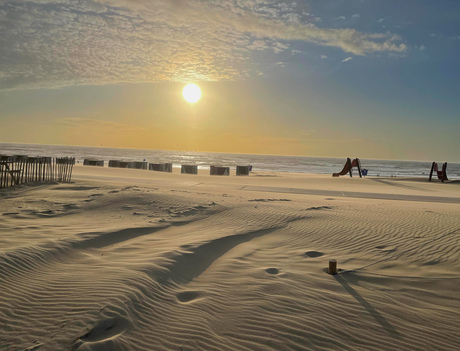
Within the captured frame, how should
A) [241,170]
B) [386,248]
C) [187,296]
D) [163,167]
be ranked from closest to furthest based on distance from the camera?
[187,296] → [386,248] → [241,170] → [163,167]

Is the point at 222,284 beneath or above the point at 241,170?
beneath

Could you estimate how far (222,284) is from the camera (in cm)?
510

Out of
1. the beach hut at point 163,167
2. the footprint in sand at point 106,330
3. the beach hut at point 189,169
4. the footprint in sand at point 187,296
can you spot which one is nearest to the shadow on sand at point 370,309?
the footprint in sand at point 187,296

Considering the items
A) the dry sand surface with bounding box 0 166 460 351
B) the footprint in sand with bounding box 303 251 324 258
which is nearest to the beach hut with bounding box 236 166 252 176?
the dry sand surface with bounding box 0 166 460 351

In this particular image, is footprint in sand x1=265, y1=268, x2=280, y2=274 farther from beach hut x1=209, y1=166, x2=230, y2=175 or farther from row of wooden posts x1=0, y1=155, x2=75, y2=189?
beach hut x1=209, y1=166, x2=230, y2=175

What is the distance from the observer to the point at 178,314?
13.4ft

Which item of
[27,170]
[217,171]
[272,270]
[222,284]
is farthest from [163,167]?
[222,284]

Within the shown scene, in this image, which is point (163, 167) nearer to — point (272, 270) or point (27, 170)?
point (27, 170)

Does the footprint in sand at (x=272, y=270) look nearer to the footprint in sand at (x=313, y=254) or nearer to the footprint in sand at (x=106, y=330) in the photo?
the footprint in sand at (x=313, y=254)

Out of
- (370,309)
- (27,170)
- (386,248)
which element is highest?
(27,170)

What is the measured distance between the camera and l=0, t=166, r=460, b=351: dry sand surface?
3.59 metres

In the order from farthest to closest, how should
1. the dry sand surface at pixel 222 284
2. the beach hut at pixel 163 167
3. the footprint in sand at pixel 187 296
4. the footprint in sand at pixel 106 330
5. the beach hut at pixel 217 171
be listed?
the beach hut at pixel 163 167
the beach hut at pixel 217 171
the footprint in sand at pixel 187 296
the dry sand surface at pixel 222 284
the footprint in sand at pixel 106 330

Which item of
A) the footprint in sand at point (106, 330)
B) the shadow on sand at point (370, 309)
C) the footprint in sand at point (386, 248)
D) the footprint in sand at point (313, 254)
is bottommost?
the footprint in sand at point (106, 330)

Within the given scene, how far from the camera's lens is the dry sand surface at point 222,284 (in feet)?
11.8
